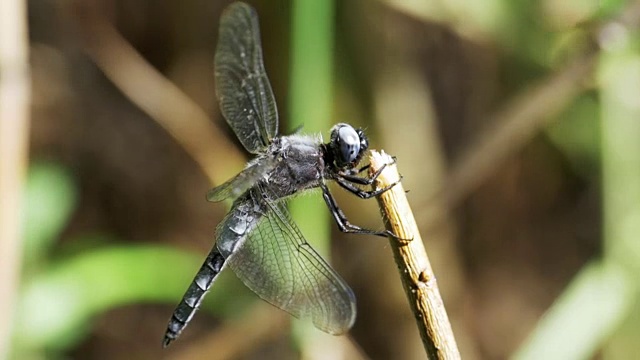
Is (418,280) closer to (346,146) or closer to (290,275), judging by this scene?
(290,275)

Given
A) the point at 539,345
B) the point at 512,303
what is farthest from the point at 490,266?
the point at 539,345

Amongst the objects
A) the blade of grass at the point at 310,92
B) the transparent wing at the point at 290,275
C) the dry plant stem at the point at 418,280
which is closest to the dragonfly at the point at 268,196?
the transparent wing at the point at 290,275

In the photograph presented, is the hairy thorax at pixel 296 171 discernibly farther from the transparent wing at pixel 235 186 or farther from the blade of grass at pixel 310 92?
the blade of grass at pixel 310 92

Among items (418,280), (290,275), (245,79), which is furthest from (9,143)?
(418,280)

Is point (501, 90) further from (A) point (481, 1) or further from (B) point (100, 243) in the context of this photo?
(B) point (100, 243)

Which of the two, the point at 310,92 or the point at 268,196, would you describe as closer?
the point at 268,196

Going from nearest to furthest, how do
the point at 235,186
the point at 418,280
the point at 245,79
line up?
the point at 418,280 → the point at 235,186 → the point at 245,79
